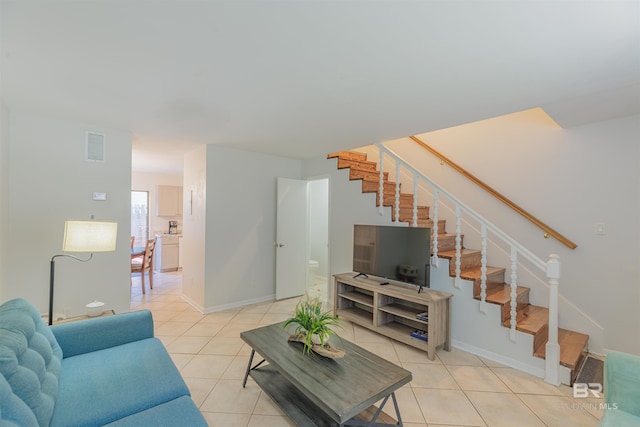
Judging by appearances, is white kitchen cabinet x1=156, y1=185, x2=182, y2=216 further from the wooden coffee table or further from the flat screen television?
the wooden coffee table

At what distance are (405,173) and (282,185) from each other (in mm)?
2016

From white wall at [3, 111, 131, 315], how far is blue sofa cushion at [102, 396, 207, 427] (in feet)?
8.09

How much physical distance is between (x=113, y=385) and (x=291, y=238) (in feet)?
10.7

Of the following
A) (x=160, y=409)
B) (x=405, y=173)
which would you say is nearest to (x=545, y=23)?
(x=160, y=409)

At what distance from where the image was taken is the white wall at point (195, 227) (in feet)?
13.1

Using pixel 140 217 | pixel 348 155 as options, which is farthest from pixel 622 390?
pixel 140 217

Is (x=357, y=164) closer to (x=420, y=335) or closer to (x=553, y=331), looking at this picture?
(x=420, y=335)

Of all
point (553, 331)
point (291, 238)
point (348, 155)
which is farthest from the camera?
point (291, 238)

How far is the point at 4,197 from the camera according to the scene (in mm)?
2627

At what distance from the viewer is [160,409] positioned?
4.53ft

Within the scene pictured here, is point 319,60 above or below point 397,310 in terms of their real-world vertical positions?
above

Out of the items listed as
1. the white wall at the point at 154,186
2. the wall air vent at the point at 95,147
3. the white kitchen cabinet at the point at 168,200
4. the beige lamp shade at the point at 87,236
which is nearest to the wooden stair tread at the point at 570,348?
the beige lamp shade at the point at 87,236

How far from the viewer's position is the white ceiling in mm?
1351

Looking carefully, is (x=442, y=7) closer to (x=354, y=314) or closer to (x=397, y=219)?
(x=397, y=219)
